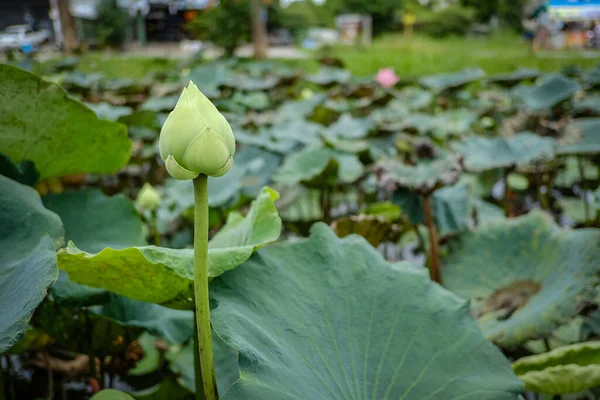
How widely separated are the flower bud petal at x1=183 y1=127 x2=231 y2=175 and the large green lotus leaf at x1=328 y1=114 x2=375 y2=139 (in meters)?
1.62

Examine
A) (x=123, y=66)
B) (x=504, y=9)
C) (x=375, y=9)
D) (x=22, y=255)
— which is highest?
(x=375, y=9)

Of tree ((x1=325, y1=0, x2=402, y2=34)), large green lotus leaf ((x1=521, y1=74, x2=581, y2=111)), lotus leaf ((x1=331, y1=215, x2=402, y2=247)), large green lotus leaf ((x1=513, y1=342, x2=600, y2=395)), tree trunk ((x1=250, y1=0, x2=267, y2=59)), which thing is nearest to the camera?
large green lotus leaf ((x1=513, y1=342, x2=600, y2=395))

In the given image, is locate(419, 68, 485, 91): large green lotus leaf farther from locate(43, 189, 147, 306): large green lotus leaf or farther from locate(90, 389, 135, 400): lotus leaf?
locate(90, 389, 135, 400): lotus leaf

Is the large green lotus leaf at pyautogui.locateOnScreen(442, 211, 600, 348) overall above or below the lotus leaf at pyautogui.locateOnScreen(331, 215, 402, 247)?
below

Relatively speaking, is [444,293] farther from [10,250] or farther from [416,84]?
[416,84]

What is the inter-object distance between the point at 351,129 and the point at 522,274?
113 centimetres

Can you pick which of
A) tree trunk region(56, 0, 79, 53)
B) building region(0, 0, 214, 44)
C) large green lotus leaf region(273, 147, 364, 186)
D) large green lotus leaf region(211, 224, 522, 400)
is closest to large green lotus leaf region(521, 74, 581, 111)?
large green lotus leaf region(273, 147, 364, 186)

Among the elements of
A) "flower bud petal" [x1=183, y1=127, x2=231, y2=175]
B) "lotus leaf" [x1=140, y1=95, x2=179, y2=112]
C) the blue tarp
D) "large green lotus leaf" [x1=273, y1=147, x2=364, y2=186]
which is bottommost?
"large green lotus leaf" [x1=273, y1=147, x2=364, y2=186]

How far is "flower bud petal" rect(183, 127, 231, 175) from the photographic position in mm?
438

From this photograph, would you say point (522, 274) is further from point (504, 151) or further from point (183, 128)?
point (183, 128)

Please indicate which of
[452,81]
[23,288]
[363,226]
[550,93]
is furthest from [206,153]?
[452,81]

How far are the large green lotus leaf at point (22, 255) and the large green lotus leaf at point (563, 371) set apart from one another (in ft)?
2.00

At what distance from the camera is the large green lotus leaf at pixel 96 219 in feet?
2.81

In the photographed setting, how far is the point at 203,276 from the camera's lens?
1.63 ft
